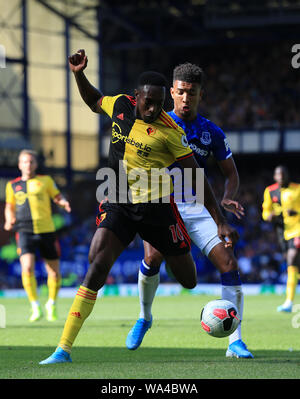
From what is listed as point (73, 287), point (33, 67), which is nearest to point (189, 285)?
point (73, 287)

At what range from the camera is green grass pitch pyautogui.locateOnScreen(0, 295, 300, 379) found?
5.78 meters

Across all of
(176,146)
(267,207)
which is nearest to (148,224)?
(176,146)

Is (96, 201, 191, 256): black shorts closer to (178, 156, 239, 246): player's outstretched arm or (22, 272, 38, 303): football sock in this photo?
(178, 156, 239, 246): player's outstretched arm

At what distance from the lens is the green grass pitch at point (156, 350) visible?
19.0 ft

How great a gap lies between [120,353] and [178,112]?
7.46 feet

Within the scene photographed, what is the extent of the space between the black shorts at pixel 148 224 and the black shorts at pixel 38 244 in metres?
4.90

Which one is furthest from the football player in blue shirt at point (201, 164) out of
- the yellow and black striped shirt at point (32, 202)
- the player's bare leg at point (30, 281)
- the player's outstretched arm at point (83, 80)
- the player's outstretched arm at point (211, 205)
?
the yellow and black striped shirt at point (32, 202)

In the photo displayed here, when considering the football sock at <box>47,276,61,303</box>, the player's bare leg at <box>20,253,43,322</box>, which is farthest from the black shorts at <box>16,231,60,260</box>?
the football sock at <box>47,276,61,303</box>

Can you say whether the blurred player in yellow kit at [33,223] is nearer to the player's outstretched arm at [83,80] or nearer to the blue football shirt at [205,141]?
the blue football shirt at [205,141]

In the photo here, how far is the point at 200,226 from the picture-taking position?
7.29 meters

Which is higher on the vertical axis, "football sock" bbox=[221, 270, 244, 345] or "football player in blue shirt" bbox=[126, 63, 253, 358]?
"football player in blue shirt" bbox=[126, 63, 253, 358]

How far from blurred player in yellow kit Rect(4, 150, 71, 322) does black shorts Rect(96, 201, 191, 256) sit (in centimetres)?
469

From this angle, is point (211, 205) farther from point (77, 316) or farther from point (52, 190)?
point (52, 190)

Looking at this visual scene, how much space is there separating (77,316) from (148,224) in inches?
37.8
